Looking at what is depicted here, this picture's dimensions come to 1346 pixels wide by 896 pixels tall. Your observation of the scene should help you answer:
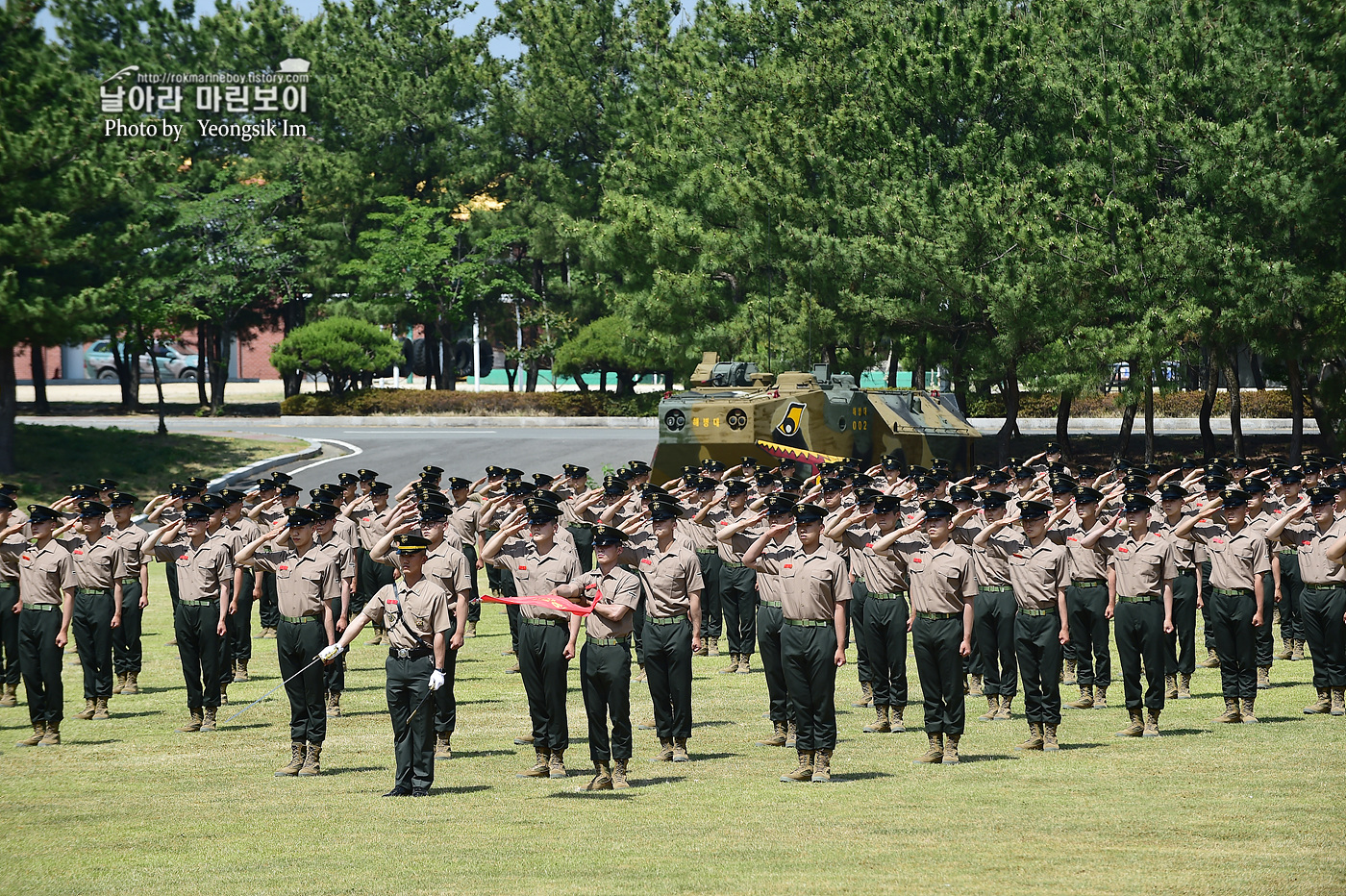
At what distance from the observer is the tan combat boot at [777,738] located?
44.1ft

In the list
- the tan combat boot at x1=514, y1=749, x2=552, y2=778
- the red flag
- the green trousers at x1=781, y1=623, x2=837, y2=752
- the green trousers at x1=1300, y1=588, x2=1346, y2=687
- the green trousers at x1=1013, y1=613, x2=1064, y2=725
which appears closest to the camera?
the red flag

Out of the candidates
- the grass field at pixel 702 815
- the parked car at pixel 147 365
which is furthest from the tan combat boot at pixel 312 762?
the parked car at pixel 147 365

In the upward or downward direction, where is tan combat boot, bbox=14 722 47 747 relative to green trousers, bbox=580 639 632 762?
downward

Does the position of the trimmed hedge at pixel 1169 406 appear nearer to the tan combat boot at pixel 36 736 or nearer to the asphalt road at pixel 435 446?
the asphalt road at pixel 435 446

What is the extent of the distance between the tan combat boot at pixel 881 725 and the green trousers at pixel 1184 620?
10.2ft

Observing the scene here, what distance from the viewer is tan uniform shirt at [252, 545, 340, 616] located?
12.6 meters

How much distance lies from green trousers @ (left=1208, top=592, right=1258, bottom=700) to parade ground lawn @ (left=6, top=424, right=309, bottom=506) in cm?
Answer: 2724

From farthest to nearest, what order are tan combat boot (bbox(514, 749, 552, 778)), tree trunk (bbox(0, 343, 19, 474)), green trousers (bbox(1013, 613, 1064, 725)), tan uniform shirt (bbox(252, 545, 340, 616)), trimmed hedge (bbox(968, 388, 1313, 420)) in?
trimmed hedge (bbox(968, 388, 1313, 420)), tree trunk (bbox(0, 343, 19, 474)), green trousers (bbox(1013, 613, 1064, 725)), tan uniform shirt (bbox(252, 545, 340, 616)), tan combat boot (bbox(514, 749, 552, 778))

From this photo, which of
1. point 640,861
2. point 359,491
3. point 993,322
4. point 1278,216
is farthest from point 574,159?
point 640,861

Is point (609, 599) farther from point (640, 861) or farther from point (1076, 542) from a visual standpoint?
point (1076, 542)

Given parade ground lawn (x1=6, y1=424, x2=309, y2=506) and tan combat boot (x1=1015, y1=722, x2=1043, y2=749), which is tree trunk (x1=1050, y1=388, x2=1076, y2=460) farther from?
tan combat boot (x1=1015, y1=722, x2=1043, y2=749)

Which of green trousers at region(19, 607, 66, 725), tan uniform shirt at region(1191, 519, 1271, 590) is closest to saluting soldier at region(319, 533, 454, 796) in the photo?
green trousers at region(19, 607, 66, 725)

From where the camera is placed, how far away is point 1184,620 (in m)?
15.6

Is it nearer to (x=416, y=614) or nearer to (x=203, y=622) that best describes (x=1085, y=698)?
(x=416, y=614)
